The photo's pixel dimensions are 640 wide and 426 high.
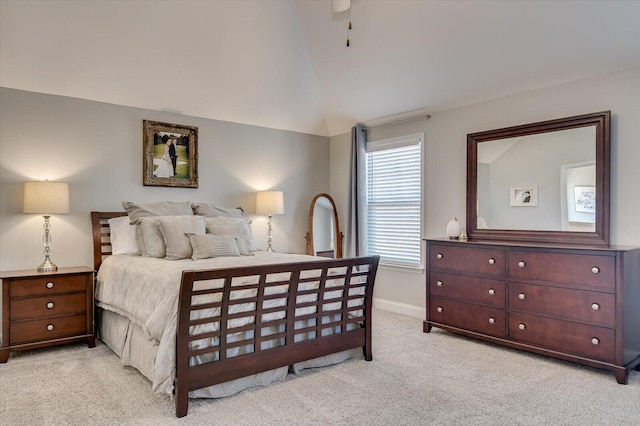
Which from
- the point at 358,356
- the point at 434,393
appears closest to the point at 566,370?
the point at 434,393

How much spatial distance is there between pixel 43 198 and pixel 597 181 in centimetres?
459

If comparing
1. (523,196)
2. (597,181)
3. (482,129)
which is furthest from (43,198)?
(597,181)

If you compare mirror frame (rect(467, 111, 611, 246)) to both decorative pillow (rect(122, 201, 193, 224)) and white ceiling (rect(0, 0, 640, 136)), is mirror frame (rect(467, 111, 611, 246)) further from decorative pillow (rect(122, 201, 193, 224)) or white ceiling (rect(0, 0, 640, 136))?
decorative pillow (rect(122, 201, 193, 224))

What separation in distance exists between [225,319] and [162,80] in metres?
2.86

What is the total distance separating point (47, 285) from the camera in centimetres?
351

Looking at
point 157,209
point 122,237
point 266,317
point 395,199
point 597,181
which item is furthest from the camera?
point 395,199

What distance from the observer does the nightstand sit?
335 centimetres

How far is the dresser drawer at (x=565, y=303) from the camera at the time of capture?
302 cm

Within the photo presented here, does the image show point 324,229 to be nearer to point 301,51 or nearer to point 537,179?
point 301,51

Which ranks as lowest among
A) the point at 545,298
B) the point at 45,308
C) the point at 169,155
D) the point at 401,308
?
the point at 401,308

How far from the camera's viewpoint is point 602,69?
11.3ft

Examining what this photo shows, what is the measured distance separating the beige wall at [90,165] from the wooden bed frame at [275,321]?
220 centimetres

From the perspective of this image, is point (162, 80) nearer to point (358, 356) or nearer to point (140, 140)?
point (140, 140)

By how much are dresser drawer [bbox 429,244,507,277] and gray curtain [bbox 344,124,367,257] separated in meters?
1.43
